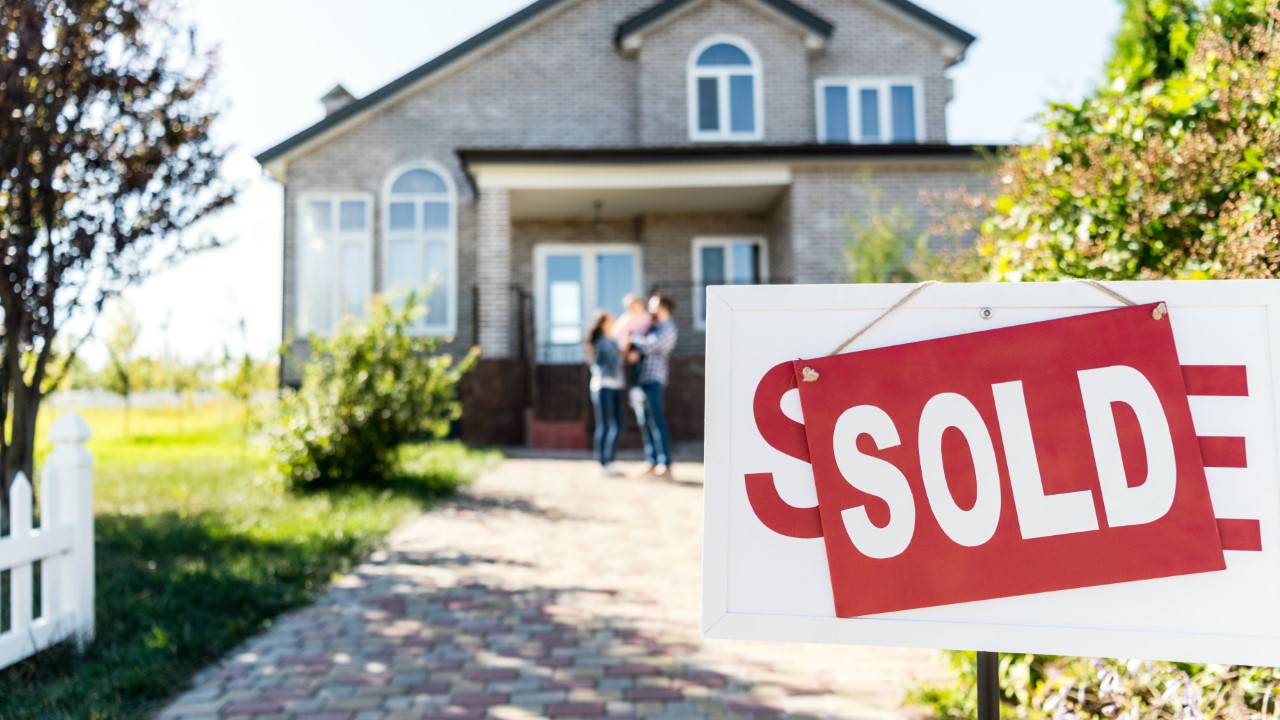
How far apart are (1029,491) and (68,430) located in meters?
3.78

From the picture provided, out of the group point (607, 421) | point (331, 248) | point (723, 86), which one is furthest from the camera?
point (723, 86)

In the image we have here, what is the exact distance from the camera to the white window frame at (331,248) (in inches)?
609

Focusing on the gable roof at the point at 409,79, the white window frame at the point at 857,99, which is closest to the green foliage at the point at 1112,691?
the white window frame at the point at 857,99

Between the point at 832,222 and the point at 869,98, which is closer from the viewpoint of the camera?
the point at 832,222

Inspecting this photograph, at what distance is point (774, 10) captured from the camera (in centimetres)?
1562

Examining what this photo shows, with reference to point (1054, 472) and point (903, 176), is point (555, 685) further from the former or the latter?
point (903, 176)

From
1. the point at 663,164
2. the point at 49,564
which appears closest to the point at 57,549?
the point at 49,564

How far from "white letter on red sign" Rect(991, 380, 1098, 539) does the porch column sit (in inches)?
470

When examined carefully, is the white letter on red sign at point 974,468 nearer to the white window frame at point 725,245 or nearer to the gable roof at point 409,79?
the white window frame at point 725,245

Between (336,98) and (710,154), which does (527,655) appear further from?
(336,98)

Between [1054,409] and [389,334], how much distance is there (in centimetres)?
773

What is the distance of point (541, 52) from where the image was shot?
1642 cm

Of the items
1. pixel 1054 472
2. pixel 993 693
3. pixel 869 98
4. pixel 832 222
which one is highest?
pixel 869 98

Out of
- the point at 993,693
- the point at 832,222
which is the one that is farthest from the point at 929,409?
the point at 832,222
